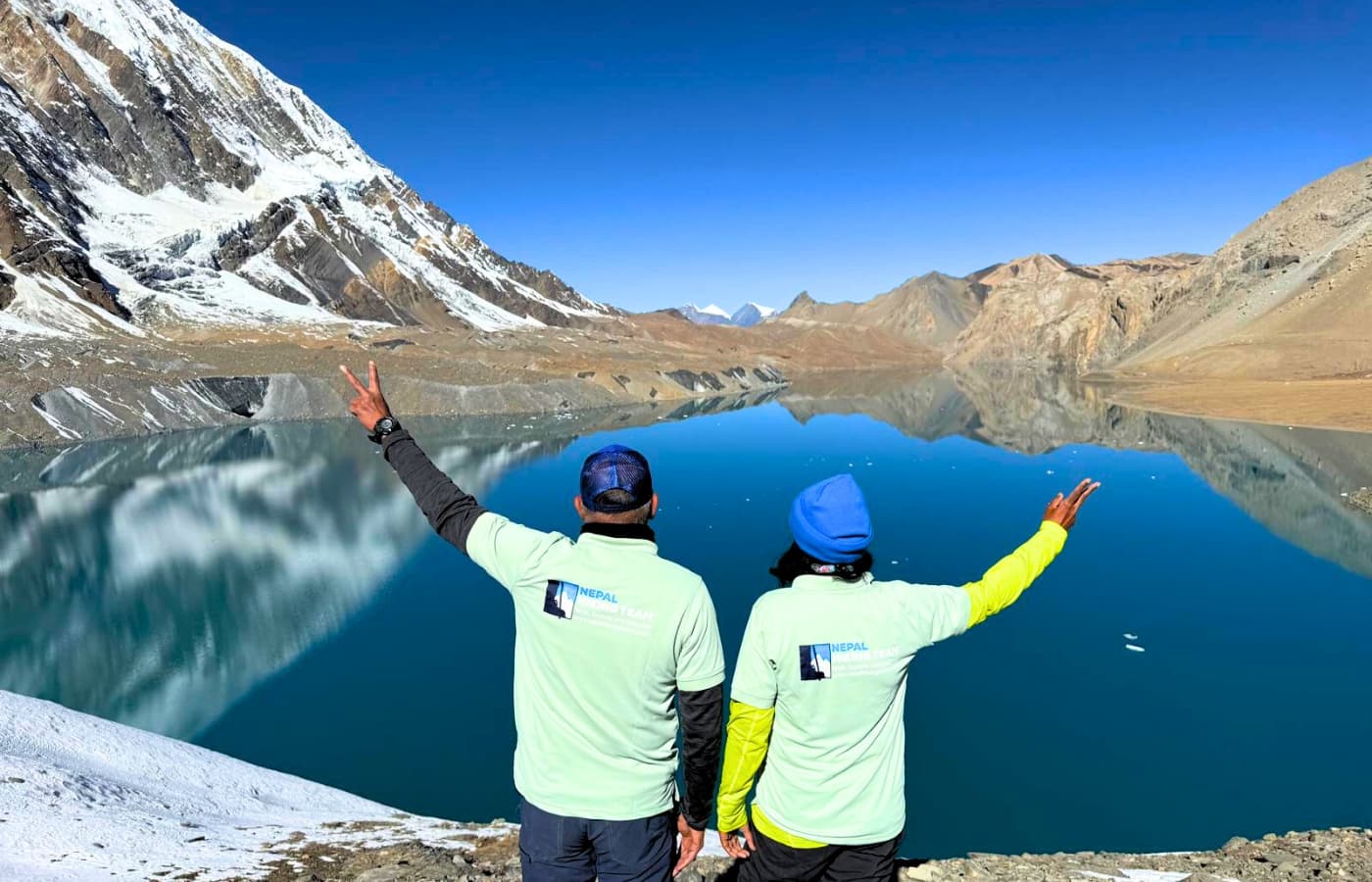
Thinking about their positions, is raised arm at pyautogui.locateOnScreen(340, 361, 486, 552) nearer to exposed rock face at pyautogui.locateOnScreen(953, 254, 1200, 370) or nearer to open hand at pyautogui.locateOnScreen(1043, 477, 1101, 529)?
open hand at pyautogui.locateOnScreen(1043, 477, 1101, 529)

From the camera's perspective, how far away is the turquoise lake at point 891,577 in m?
11.7

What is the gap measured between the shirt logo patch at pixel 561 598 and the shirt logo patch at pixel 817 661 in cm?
87

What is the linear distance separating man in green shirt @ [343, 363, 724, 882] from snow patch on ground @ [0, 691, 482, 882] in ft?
16.8

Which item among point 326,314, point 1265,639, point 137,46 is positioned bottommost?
point 1265,639

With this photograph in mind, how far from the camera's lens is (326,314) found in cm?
10506

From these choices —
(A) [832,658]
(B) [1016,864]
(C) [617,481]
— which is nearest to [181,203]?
(B) [1016,864]

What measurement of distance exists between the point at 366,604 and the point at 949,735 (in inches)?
575

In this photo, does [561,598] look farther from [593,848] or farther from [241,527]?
[241,527]

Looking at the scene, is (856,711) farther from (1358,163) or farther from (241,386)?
(1358,163)

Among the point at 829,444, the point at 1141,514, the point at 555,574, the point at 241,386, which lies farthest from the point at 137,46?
the point at 555,574

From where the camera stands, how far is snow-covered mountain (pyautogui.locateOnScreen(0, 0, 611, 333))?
84562 millimetres

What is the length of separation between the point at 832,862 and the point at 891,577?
1996cm

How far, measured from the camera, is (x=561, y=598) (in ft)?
10.2

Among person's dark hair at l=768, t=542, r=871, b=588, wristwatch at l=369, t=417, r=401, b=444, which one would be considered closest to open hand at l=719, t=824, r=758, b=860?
person's dark hair at l=768, t=542, r=871, b=588
